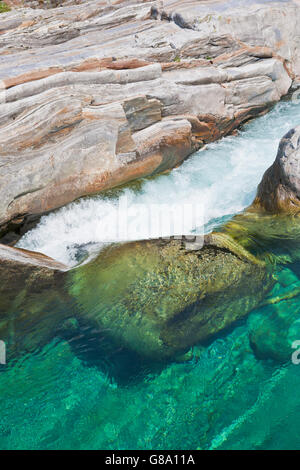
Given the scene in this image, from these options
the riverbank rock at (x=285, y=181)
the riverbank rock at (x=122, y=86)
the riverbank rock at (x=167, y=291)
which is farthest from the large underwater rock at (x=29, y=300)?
the riverbank rock at (x=285, y=181)

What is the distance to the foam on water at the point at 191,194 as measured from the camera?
25.2 feet

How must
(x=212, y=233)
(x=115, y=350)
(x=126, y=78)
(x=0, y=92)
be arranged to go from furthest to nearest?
(x=126, y=78)
(x=0, y=92)
(x=212, y=233)
(x=115, y=350)

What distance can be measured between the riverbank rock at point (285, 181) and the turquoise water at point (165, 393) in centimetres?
Result: 143

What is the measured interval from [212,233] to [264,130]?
5.57 metres

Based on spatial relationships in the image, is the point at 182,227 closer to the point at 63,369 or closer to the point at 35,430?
the point at 63,369

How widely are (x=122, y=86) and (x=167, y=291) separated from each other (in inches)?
194

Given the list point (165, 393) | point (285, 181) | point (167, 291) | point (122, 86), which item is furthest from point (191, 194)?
point (165, 393)

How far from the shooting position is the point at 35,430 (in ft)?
15.0

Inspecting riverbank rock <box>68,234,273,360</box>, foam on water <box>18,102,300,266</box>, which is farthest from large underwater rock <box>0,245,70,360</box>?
foam on water <box>18,102,300,266</box>

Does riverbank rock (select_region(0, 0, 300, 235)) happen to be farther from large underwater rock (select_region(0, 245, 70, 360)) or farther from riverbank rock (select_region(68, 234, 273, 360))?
riverbank rock (select_region(68, 234, 273, 360))

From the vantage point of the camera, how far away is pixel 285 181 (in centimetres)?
713

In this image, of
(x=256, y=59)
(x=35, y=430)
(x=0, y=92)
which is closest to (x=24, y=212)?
(x=0, y=92)

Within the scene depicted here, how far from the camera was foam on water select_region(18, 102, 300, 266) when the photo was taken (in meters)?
7.69
